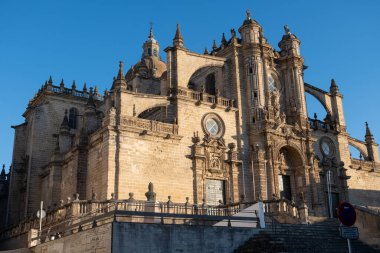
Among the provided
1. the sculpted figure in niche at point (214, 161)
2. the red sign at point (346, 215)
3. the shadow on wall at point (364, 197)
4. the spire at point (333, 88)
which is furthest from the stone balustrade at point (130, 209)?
the spire at point (333, 88)

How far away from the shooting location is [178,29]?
31.5m

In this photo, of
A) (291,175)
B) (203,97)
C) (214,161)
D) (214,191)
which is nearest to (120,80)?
(203,97)

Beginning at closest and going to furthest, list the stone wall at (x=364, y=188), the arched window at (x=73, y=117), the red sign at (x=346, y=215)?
the red sign at (x=346, y=215) < the stone wall at (x=364, y=188) < the arched window at (x=73, y=117)

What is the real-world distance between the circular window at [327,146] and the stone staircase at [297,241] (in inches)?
676

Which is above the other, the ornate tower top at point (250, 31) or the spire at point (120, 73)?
the ornate tower top at point (250, 31)

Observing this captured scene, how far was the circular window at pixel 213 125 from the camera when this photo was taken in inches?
1168

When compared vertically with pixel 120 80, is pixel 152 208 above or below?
below

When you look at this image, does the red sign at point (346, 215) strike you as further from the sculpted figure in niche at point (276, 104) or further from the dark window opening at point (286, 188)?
the dark window opening at point (286, 188)

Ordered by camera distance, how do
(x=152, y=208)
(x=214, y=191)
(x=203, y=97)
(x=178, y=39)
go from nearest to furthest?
(x=152, y=208) → (x=214, y=191) → (x=203, y=97) → (x=178, y=39)

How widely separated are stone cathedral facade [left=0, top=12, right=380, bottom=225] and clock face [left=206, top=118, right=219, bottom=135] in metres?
0.07

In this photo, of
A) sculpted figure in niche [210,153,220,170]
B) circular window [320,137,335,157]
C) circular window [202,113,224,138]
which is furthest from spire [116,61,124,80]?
circular window [320,137,335,157]

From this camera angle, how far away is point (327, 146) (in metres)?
37.3

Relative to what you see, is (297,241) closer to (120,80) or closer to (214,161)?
(214,161)

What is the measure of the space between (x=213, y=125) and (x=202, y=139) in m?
1.65
